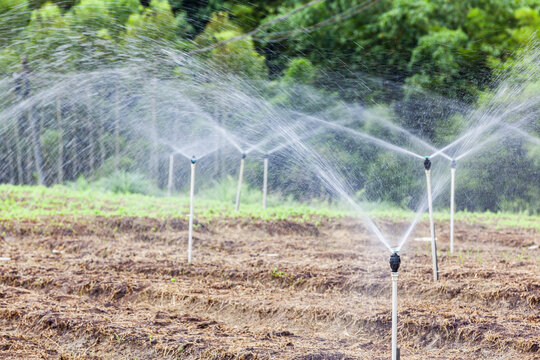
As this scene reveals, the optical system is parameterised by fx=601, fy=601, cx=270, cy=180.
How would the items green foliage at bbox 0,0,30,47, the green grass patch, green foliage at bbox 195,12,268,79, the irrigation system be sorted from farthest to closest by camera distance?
green foliage at bbox 195,12,268,79
the irrigation system
green foliage at bbox 0,0,30,47
the green grass patch

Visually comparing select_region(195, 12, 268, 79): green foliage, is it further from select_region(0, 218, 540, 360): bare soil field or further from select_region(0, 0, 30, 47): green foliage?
select_region(0, 218, 540, 360): bare soil field

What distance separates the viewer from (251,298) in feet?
22.7

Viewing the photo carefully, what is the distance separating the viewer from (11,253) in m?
9.41

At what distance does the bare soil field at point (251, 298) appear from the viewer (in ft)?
17.4

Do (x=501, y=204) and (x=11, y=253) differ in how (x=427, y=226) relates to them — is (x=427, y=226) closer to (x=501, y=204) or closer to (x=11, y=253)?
(x=501, y=204)

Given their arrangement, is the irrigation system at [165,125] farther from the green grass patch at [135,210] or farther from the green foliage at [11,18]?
the green foliage at [11,18]

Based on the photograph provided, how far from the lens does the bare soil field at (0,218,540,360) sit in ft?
17.4

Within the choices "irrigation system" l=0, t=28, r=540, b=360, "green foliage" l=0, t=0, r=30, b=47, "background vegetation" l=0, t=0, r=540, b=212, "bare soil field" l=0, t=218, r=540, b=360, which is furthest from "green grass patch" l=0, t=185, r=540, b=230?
"green foliage" l=0, t=0, r=30, b=47

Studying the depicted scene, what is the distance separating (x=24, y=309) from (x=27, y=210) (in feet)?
25.5

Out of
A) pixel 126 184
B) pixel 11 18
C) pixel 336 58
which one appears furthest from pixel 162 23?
pixel 336 58

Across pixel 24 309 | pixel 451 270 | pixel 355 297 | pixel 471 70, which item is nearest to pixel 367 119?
pixel 471 70

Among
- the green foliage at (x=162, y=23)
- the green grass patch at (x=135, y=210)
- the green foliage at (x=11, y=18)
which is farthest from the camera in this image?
the green foliage at (x=162, y=23)

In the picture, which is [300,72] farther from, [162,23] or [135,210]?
[135,210]

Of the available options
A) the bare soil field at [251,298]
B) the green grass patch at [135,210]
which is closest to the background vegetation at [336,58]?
the green grass patch at [135,210]
